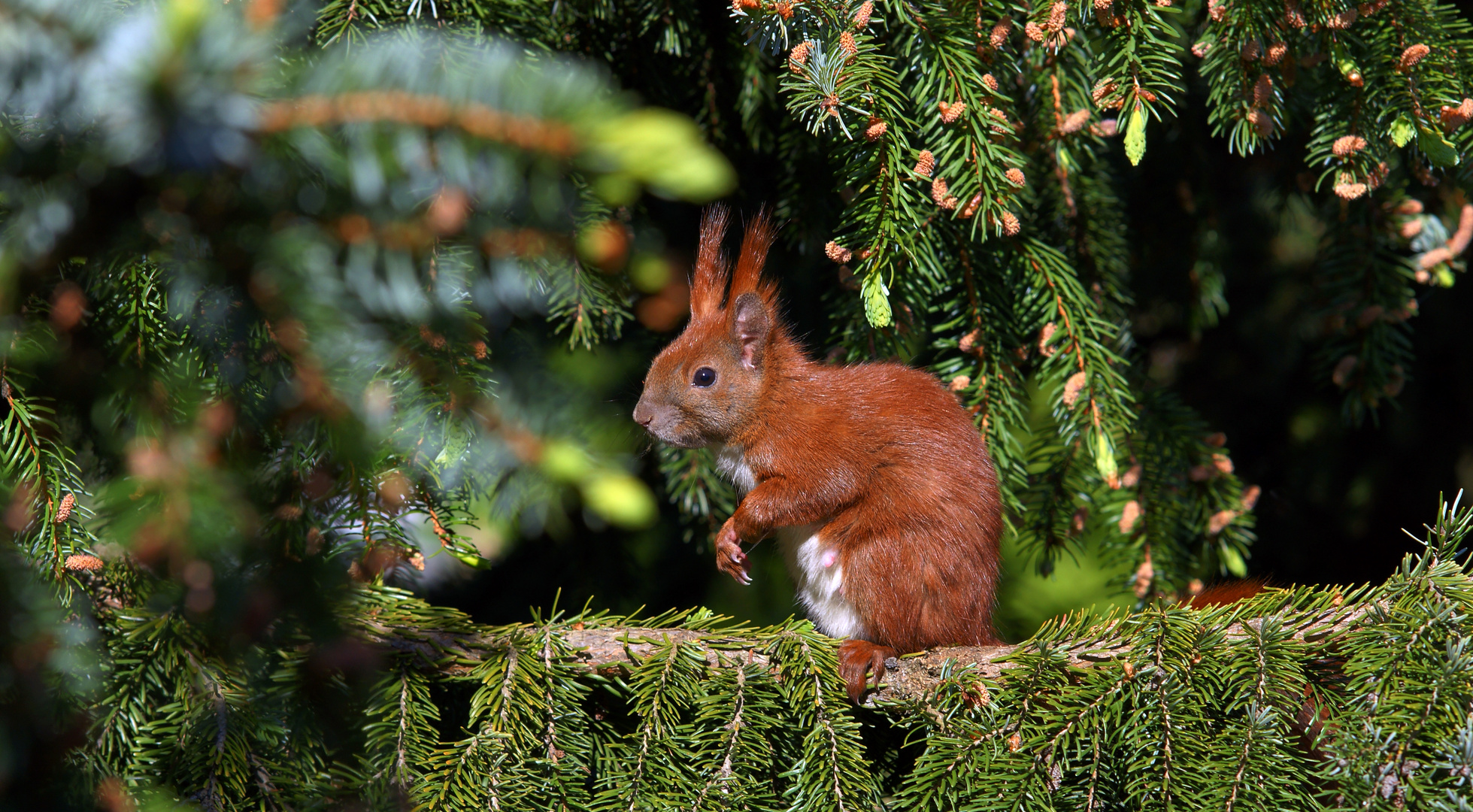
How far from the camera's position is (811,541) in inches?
62.3

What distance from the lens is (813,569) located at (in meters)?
1.58

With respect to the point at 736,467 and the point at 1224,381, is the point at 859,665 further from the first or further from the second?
the point at 1224,381

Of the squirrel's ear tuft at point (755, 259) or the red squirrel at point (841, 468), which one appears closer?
the red squirrel at point (841, 468)

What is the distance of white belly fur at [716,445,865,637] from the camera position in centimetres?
153

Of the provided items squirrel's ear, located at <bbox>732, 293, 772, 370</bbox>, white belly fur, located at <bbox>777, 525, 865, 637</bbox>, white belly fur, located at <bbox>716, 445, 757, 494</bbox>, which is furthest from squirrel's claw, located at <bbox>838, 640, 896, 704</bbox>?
squirrel's ear, located at <bbox>732, 293, 772, 370</bbox>

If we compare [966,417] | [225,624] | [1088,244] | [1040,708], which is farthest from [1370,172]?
[225,624]

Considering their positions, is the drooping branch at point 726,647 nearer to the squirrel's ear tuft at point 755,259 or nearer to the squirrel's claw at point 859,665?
the squirrel's claw at point 859,665

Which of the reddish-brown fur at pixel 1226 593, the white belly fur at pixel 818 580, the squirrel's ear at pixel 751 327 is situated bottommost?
the white belly fur at pixel 818 580

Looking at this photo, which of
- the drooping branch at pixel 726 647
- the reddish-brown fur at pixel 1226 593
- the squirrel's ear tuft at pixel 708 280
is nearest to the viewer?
the drooping branch at pixel 726 647

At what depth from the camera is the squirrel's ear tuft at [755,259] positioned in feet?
5.33

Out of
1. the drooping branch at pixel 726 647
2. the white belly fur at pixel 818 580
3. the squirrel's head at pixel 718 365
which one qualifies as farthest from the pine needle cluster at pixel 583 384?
the white belly fur at pixel 818 580

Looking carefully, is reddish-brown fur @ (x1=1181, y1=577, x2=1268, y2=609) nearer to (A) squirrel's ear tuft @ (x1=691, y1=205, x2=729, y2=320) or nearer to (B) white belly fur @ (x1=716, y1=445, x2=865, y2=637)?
(B) white belly fur @ (x1=716, y1=445, x2=865, y2=637)

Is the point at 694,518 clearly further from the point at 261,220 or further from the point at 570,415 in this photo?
the point at 261,220

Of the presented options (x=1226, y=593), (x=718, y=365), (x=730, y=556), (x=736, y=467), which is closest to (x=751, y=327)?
(x=718, y=365)
